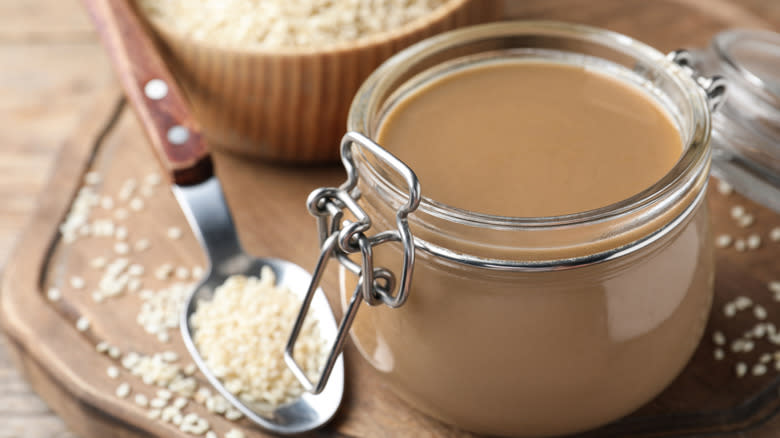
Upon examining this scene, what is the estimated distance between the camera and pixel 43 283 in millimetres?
1069

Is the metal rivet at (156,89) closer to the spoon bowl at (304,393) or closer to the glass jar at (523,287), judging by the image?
the spoon bowl at (304,393)

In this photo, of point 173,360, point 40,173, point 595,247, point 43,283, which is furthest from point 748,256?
point 40,173

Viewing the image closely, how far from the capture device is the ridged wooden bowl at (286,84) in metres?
1.08

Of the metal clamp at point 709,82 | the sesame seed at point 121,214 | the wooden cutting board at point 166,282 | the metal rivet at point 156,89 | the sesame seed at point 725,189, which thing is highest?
the metal clamp at point 709,82

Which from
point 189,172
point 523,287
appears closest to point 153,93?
point 189,172

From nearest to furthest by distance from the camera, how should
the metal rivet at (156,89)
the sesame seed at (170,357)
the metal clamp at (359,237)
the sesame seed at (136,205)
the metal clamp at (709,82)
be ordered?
the metal clamp at (359,237) < the metal clamp at (709,82) < the sesame seed at (170,357) < the metal rivet at (156,89) < the sesame seed at (136,205)

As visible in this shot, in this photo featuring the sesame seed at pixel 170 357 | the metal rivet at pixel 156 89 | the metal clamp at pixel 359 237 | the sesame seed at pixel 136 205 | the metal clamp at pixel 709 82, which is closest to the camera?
the metal clamp at pixel 359 237

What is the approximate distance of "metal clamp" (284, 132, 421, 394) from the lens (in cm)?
65

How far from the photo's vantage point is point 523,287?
684 mm

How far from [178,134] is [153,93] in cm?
8

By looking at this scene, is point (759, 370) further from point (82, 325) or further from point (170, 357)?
point (82, 325)

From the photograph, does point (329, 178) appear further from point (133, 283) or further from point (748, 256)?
point (748, 256)

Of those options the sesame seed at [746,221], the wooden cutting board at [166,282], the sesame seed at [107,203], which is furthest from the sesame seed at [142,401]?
the sesame seed at [746,221]

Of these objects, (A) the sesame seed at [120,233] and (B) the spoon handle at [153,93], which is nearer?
(B) the spoon handle at [153,93]
